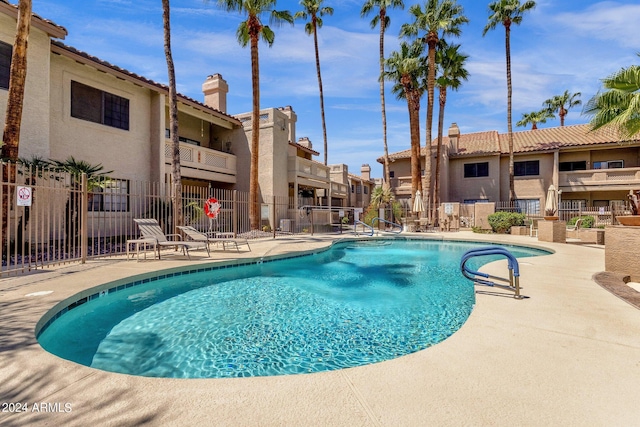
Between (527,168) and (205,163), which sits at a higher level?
(527,168)

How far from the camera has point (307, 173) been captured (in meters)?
23.7

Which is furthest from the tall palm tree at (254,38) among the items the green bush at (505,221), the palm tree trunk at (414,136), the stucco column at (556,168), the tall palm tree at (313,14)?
the stucco column at (556,168)

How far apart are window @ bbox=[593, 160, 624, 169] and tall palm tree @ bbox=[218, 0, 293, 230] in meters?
27.2

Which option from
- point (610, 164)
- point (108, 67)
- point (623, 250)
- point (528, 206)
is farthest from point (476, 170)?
point (108, 67)

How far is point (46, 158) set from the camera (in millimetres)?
11086

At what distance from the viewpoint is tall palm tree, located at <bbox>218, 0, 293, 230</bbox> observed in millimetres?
16203

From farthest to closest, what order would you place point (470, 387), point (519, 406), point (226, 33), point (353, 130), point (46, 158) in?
point (353, 130) < point (226, 33) < point (46, 158) < point (470, 387) < point (519, 406)

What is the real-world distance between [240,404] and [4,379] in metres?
2.05

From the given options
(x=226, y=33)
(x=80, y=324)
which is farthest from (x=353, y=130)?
(x=80, y=324)

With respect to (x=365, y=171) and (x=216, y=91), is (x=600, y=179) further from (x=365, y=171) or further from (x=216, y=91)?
(x=216, y=91)

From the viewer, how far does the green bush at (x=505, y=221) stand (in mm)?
20752

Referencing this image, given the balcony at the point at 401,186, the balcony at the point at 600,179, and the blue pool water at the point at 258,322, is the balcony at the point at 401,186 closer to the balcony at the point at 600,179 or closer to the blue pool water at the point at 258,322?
the balcony at the point at 600,179

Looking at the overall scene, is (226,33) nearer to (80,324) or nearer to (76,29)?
(76,29)

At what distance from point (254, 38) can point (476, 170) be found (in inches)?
878
